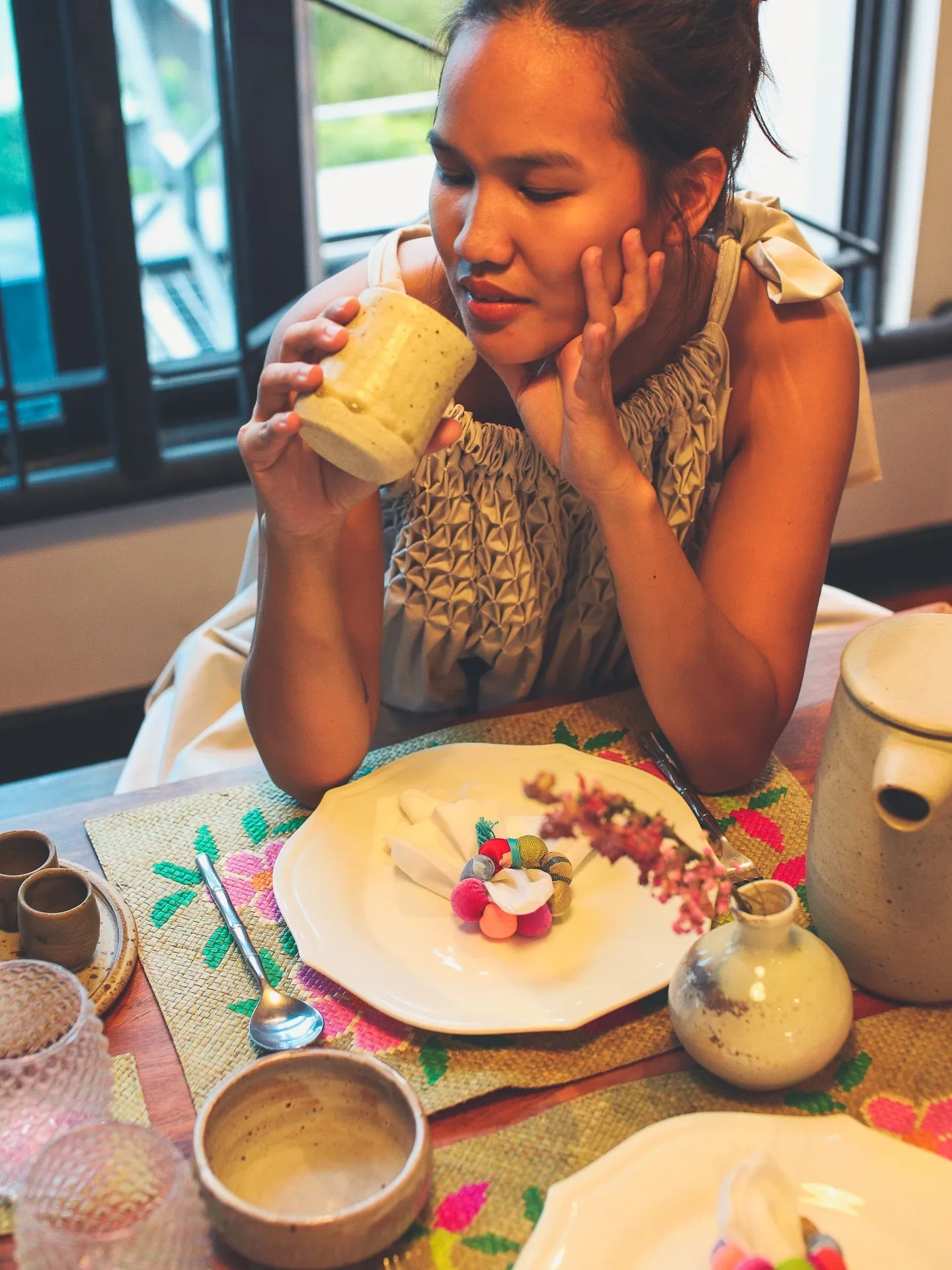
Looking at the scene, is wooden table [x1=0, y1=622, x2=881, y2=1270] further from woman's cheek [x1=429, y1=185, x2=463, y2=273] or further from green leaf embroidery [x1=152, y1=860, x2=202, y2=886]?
woman's cheek [x1=429, y1=185, x2=463, y2=273]

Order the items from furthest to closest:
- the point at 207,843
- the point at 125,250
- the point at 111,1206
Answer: the point at 125,250, the point at 207,843, the point at 111,1206

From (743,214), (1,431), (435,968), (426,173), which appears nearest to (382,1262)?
(435,968)

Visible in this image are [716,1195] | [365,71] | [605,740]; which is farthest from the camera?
[365,71]

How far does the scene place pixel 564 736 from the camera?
1.18m

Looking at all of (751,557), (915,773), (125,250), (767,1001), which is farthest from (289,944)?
(125,250)

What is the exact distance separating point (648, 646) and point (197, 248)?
176 centimetres

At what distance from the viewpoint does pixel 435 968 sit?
0.89 m

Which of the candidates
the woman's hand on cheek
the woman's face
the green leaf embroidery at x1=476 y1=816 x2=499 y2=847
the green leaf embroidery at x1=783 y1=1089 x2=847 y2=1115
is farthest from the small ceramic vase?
the woman's face

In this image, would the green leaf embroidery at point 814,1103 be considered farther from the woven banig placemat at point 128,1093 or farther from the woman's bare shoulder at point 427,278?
the woman's bare shoulder at point 427,278

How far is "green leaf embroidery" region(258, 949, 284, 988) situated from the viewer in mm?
886

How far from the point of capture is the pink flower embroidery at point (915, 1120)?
0.75 m

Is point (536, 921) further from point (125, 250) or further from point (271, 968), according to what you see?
point (125, 250)

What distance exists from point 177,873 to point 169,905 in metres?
0.04

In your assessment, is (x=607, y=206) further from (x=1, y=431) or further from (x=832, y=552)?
(x=832, y=552)
